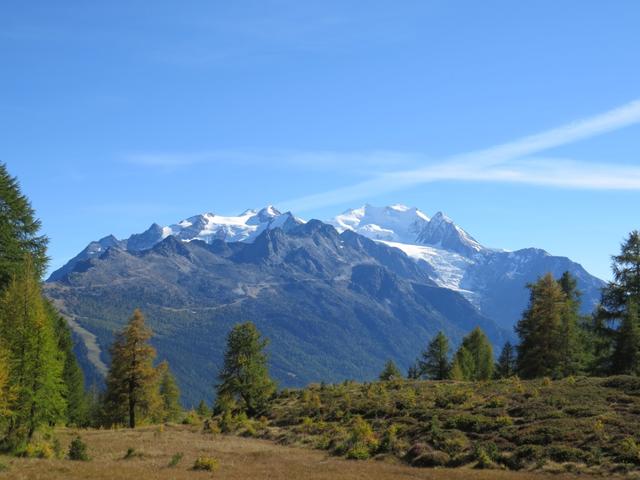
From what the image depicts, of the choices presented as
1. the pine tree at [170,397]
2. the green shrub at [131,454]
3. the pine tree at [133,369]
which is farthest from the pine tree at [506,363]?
the green shrub at [131,454]

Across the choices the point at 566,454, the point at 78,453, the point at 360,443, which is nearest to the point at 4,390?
the point at 78,453

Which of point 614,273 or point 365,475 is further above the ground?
point 614,273

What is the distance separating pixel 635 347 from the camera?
55.7 m

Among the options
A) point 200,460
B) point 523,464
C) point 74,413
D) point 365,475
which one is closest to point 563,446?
point 523,464

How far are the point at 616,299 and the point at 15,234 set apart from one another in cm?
5841

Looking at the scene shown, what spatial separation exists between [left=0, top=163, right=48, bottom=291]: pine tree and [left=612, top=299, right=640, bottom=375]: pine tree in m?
52.6

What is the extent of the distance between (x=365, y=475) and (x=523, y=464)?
8.99 m

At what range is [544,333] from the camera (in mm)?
64250

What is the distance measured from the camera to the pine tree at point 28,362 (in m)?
39.7

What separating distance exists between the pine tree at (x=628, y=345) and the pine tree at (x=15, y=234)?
52.6 metres

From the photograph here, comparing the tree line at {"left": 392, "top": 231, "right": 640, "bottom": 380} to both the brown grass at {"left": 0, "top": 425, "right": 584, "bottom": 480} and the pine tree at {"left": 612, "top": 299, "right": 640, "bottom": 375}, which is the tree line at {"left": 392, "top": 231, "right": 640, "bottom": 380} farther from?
the brown grass at {"left": 0, "top": 425, "right": 584, "bottom": 480}

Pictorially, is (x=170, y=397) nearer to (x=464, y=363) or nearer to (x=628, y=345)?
(x=464, y=363)

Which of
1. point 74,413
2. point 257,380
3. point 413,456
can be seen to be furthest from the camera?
point 74,413

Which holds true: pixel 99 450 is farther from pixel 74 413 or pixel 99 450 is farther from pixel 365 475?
pixel 74 413
